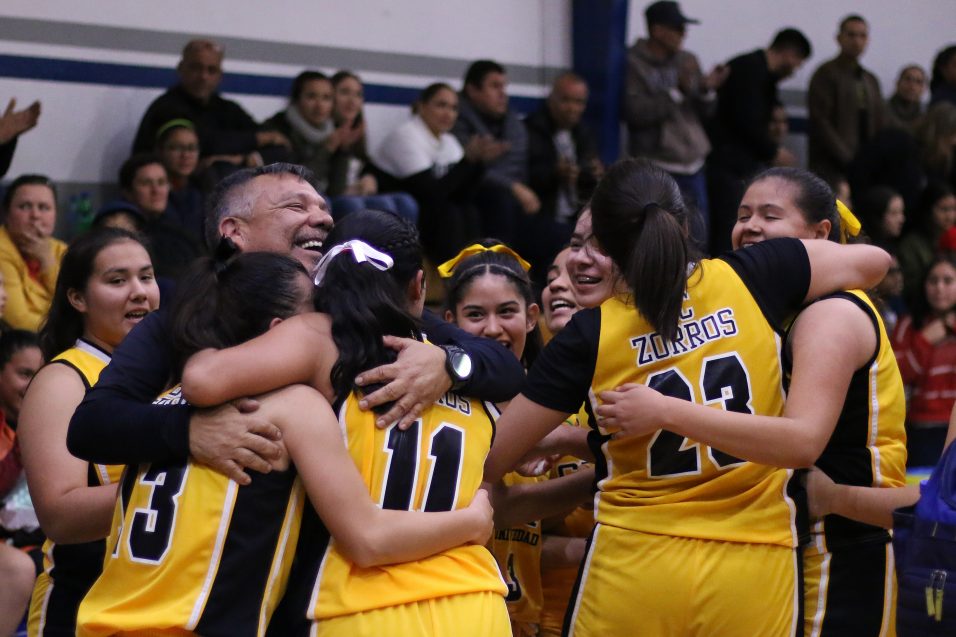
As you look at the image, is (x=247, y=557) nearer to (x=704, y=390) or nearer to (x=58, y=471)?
(x=58, y=471)

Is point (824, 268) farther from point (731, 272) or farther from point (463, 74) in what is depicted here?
point (463, 74)

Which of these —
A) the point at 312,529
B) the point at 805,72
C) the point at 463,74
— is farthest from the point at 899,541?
the point at 805,72

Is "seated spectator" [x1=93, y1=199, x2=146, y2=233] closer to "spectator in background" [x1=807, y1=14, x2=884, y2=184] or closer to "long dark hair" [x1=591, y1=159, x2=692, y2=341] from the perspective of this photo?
"long dark hair" [x1=591, y1=159, x2=692, y2=341]

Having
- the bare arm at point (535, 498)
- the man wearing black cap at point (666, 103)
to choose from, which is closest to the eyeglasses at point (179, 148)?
the man wearing black cap at point (666, 103)

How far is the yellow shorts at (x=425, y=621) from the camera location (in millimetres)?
2525

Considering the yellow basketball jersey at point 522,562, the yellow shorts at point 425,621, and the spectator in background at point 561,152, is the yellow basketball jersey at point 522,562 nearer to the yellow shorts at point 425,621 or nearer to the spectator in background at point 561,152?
the yellow shorts at point 425,621

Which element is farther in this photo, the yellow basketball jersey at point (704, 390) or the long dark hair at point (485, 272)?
the long dark hair at point (485, 272)

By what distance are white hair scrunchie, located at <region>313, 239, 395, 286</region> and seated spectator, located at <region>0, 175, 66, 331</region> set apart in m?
3.97

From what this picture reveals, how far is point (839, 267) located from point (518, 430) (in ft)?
2.74

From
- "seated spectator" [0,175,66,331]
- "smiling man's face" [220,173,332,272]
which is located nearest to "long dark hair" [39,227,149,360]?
"smiling man's face" [220,173,332,272]

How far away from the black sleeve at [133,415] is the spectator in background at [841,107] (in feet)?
27.6

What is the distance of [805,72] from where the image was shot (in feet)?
37.5

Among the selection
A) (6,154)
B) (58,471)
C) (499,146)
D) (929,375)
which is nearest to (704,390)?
(58,471)

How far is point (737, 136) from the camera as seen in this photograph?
9656 mm
